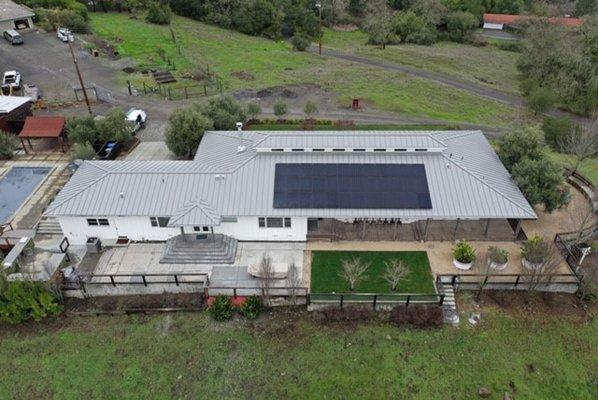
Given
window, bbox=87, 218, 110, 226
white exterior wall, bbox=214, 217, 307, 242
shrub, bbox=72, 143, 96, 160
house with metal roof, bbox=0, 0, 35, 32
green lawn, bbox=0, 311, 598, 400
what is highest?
house with metal roof, bbox=0, 0, 35, 32

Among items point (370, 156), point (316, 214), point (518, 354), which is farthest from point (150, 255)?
point (518, 354)

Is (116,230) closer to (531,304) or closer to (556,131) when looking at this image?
(531,304)

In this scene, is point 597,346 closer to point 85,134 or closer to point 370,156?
point 370,156

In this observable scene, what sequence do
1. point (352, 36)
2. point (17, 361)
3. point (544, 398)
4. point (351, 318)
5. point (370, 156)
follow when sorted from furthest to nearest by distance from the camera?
point (352, 36) < point (370, 156) < point (351, 318) < point (17, 361) < point (544, 398)

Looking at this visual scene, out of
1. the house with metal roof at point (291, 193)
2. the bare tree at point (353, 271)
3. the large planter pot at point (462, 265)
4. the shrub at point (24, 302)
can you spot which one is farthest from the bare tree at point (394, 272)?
the shrub at point (24, 302)

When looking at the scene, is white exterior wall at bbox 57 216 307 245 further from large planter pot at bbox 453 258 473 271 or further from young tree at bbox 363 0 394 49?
young tree at bbox 363 0 394 49

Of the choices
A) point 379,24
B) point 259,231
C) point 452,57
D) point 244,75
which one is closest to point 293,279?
point 259,231

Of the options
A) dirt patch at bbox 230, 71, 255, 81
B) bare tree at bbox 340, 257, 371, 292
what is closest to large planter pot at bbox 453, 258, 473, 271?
bare tree at bbox 340, 257, 371, 292
